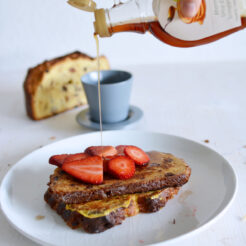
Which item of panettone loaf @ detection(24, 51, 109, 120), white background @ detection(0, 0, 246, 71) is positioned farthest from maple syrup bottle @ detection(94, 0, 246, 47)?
white background @ detection(0, 0, 246, 71)

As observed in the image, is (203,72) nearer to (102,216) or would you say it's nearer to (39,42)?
(39,42)

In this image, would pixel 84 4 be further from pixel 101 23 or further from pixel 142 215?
pixel 142 215

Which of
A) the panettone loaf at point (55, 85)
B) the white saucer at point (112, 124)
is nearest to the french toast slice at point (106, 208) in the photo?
the white saucer at point (112, 124)

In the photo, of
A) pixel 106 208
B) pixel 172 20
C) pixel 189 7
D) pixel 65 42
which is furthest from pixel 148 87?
pixel 106 208

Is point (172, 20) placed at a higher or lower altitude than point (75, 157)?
higher

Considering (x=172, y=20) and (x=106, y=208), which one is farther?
(x=172, y=20)

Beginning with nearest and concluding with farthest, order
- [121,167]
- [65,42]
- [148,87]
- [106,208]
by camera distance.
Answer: [106,208] → [121,167] → [148,87] → [65,42]
